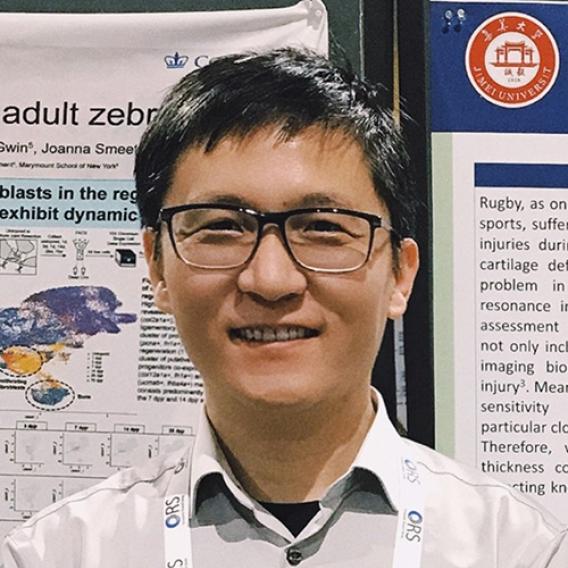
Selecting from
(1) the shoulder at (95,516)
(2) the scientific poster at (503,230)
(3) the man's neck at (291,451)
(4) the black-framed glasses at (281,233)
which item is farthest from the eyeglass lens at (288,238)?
(2) the scientific poster at (503,230)

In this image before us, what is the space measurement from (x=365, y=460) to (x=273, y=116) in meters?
0.38

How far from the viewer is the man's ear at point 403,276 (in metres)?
1.01

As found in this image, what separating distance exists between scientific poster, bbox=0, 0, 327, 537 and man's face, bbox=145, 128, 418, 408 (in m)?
0.36

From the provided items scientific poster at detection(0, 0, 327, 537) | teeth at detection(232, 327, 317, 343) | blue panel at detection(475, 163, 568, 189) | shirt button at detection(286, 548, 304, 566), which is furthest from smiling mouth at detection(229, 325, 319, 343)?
blue panel at detection(475, 163, 568, 189)

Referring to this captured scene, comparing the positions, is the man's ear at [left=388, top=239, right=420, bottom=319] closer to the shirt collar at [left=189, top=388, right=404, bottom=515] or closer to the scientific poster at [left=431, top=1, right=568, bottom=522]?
the shirt collar at [left=189, top=388, right=404, bottom=515]

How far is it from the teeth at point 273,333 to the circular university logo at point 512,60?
57 cm

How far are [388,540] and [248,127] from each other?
0.46m

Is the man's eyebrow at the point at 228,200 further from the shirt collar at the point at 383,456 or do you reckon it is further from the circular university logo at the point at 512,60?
the circular university logo at the point at 512,60

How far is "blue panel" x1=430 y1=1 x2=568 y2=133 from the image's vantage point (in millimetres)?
1300

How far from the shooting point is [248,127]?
3.11 feet

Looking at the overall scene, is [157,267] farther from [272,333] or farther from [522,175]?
[522,175]

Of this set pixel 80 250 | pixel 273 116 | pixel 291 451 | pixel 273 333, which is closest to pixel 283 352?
pixel 273 333

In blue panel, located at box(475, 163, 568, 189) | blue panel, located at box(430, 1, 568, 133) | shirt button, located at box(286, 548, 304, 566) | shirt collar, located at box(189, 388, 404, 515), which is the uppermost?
blue panel, located at box(430, 1, 568, 133)

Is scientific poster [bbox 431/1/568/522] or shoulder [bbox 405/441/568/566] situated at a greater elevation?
scientific poster [bbox 431/1/568/522]
